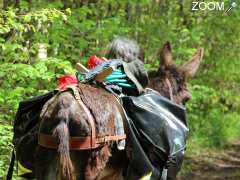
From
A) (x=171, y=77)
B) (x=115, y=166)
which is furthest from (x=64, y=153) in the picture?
(x=171, y=77)

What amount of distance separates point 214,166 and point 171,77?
6.10 meters

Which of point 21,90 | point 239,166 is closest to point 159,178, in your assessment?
point 21,90

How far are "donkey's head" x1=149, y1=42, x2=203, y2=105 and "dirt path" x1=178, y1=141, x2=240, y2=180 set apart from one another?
185 inches

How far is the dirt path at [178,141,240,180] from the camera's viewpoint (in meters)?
10.0

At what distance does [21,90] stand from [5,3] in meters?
2.54

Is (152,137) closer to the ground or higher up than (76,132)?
closer to the ground

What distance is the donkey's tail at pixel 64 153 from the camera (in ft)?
11.3

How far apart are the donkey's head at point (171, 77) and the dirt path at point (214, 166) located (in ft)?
15.4

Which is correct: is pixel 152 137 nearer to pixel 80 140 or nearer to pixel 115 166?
pixel 115 166

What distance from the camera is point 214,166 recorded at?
11.0 meters

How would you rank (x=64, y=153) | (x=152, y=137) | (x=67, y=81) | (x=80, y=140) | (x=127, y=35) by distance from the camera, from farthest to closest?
(x=127, y=35), (x=152, y=137), (x=67, y=81), (x=80, y=140), (x=64, y=153)

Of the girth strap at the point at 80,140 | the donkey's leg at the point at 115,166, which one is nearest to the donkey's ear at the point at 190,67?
the donkey's leg at the point at 115,166

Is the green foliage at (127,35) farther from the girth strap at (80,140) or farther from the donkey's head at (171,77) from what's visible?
the girth strap at (80,140)

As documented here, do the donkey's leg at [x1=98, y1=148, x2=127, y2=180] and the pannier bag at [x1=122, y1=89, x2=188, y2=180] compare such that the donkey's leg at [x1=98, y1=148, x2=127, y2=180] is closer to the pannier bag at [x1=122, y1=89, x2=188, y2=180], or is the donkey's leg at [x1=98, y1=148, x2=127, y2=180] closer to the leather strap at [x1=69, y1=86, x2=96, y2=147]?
the pannier bag at [x1=122, y1=89, x2=188, y2=180]
